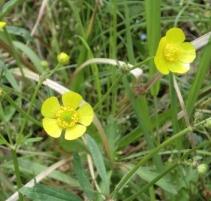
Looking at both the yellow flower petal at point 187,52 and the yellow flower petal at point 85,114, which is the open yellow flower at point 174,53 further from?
the yellow flower petal at point 85,114

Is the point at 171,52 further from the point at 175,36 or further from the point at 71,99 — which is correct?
the point at 71,99

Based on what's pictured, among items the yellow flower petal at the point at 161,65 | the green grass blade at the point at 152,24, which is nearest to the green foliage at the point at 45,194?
the yellow flower petal at the point at 161,65

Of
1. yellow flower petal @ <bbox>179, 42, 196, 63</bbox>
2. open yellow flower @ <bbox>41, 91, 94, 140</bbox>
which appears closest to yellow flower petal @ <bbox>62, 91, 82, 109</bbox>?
open yellow flower @ <bbox>41, 91, 94, 140</bbox>

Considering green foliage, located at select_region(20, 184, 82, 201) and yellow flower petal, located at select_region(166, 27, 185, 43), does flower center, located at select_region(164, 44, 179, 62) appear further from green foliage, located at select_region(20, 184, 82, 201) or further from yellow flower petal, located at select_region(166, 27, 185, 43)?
green foliage, located at select_region(20, 184, 82, 201)

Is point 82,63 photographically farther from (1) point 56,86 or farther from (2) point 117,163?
(2) point 117,163

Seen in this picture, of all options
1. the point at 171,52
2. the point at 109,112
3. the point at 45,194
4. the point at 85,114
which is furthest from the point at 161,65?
the point at 109,112

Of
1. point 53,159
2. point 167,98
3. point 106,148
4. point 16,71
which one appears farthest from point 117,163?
point 16,71
